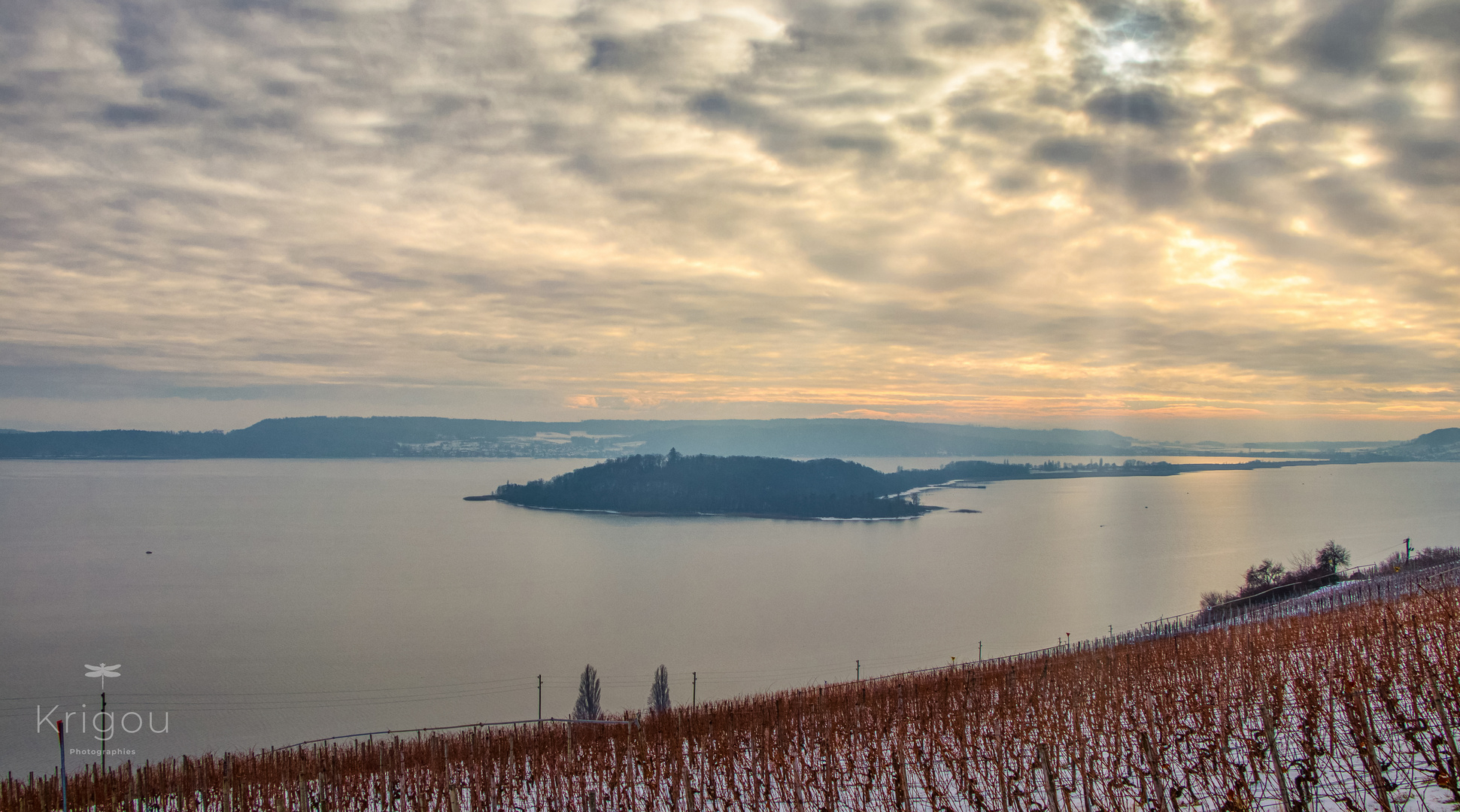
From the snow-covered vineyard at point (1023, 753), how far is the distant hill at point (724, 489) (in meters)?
87.3

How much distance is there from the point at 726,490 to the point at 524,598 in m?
60.2

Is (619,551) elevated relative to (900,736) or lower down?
lower down

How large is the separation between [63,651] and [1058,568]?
191ft

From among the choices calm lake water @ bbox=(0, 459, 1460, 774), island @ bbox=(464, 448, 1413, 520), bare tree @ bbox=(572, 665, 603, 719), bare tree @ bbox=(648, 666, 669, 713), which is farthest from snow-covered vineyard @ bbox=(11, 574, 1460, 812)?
island @ bbox=(464, 448, 1413, 520)

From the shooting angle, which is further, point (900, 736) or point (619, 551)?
point (619, 551)

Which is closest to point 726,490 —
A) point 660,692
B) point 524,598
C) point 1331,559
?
point 524,598

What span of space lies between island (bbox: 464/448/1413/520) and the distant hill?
106 mm

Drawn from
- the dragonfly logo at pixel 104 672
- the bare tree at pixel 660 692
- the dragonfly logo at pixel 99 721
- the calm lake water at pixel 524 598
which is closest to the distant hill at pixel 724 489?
the calm lake water at pixel 524 598

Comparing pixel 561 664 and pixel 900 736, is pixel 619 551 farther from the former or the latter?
pixel 900 736

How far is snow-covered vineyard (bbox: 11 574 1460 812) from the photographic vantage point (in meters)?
4.32

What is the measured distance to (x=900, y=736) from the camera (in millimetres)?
5617

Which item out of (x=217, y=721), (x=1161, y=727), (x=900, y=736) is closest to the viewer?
(x=1161, y=727)

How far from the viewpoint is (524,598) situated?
50.6 metres

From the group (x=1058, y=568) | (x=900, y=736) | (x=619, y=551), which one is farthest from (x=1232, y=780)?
(x=619, y=551)
